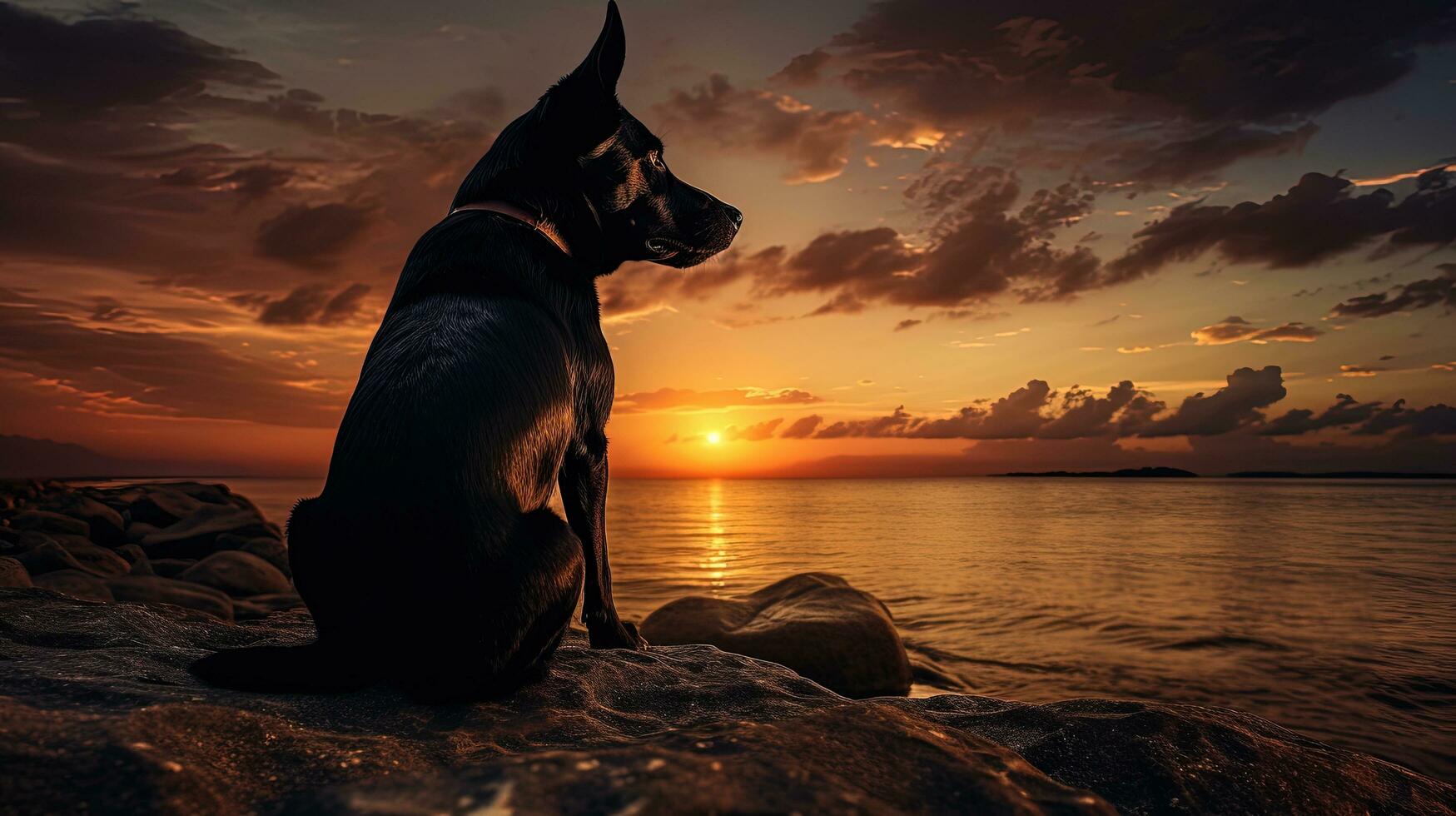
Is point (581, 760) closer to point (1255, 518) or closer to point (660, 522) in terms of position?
point (660, 522)

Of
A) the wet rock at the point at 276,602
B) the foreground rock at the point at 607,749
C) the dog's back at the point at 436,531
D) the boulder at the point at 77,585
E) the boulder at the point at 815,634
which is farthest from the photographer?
the wet rock at the point at 276,602

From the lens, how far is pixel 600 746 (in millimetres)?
1907

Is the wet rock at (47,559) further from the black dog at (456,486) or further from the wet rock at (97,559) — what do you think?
the black dog at (456,486)

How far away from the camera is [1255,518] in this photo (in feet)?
98.4

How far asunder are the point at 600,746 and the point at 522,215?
2.50 m

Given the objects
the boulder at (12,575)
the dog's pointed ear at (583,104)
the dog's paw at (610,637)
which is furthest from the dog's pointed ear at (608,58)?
the boulder at (12,575)

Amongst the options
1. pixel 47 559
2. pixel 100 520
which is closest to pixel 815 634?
pixel 47 559

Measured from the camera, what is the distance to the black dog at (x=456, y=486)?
219 centimetres

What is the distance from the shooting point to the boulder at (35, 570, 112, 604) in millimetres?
6039

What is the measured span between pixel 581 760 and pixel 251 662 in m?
1.75

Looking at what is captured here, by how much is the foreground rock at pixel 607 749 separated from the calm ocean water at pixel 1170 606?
4.75 meters

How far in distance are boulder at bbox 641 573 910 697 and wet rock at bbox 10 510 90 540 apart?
40.1 feet

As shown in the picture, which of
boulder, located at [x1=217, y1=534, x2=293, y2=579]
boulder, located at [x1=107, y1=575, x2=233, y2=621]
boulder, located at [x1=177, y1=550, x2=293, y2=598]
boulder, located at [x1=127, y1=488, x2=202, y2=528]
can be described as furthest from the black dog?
boulder, located at [x1=127, y1=488, x2=202, y2=528]

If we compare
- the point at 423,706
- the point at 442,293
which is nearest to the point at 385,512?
the point at 423,706
